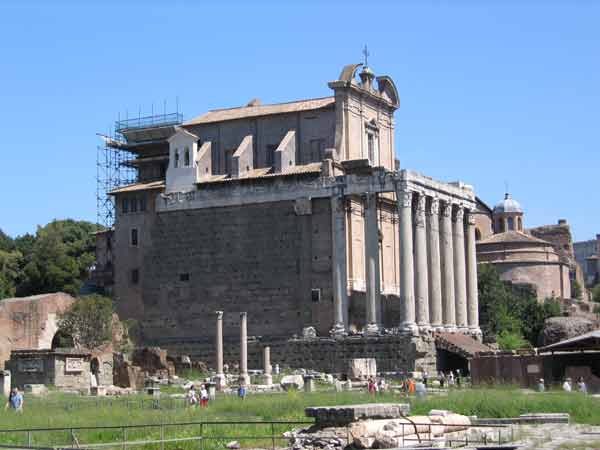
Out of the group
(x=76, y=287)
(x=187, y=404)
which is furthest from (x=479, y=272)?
(x=187, y=404)

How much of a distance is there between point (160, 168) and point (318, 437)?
47.9 metres

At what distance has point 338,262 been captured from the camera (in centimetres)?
6178

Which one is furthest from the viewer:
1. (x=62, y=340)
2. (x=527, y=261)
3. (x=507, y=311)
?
(x=527, y=261)

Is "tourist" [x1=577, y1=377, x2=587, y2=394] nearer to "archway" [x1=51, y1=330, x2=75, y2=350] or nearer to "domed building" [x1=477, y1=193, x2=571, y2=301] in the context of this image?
"archway" [x1=51, y1=330, x2=75, y2=350]

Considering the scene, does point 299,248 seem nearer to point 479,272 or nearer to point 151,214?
point 151,214

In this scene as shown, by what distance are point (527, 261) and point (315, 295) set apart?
105 ft

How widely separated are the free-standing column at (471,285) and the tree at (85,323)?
19779mm

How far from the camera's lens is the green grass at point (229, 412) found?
29216 millimetres

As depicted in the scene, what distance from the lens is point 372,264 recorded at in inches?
2394

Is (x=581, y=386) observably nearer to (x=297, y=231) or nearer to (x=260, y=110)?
(x=297, y=231)

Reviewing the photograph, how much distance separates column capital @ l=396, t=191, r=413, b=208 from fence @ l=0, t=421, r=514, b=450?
102ft

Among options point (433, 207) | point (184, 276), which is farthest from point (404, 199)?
point (184, 276)

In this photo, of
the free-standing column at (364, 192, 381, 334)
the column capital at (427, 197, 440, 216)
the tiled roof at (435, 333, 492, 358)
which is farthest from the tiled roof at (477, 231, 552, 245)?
Answer: the free-standing column at (364, 192, 381, 334)

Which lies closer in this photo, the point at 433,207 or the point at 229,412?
the point at 229,412
